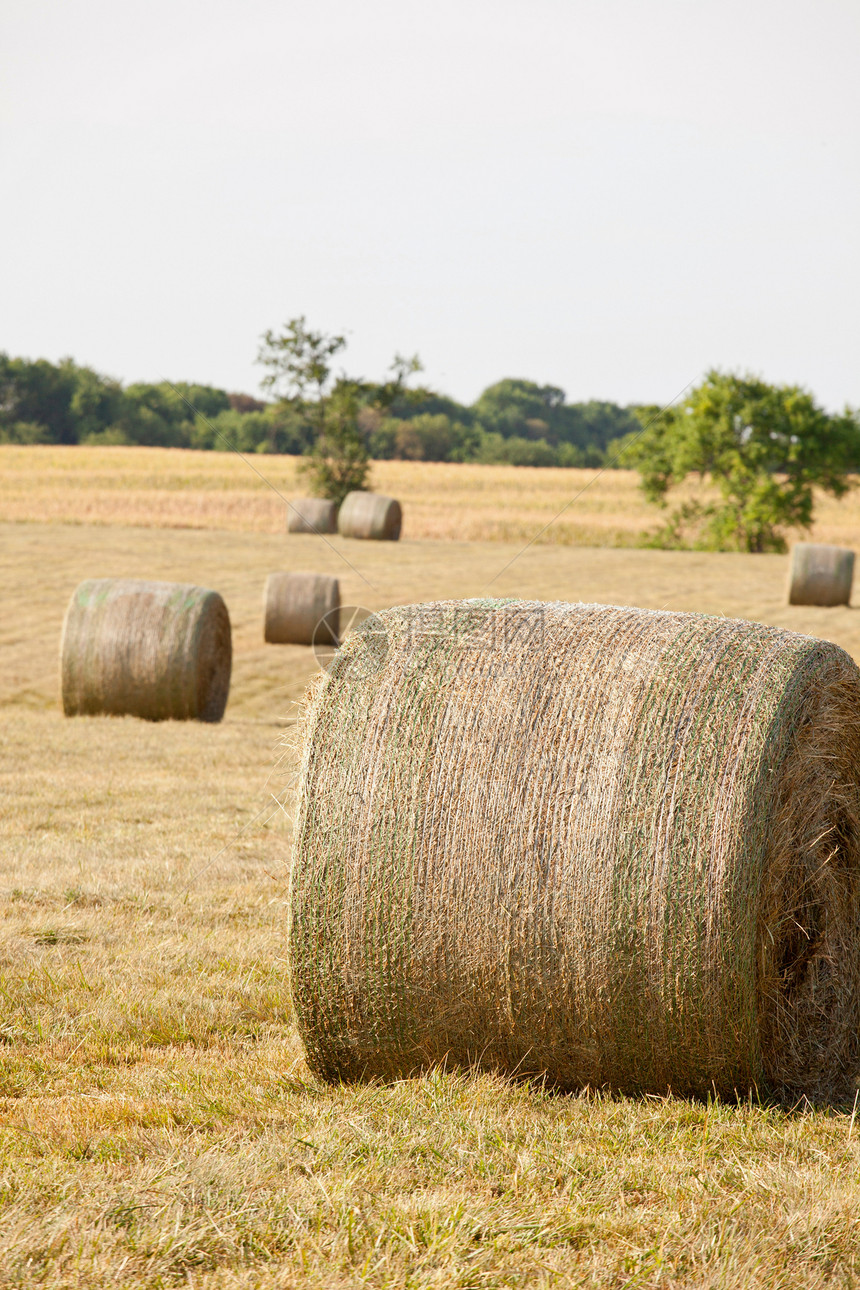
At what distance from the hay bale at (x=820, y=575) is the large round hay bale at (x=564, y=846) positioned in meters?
19.7

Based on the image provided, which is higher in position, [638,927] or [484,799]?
[484,799]

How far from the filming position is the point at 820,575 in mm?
22781

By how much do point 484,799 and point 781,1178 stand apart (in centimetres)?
129

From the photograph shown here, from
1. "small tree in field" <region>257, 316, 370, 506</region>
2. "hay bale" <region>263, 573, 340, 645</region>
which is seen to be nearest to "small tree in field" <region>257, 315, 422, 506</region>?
"small tree in field" <region>257, 316, 370, 506</region>

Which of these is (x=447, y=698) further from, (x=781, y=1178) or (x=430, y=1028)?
(x=781, y=1178)

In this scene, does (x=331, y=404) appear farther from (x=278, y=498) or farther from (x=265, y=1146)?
(x=265, y=1146)

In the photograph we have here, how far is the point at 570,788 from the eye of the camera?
144 inches

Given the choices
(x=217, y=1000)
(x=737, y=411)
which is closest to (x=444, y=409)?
(x=737, y=411)

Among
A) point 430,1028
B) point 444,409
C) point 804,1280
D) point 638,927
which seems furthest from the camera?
point 444,409

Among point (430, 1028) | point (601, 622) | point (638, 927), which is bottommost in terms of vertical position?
point (430, 1028)

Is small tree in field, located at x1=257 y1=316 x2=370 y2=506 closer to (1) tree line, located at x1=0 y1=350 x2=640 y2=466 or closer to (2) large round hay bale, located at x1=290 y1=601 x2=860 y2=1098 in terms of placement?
(1) tree line, located at x1=0 y1=350 x2=640 y2=466

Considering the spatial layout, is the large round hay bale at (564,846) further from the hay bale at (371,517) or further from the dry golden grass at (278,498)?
the dry golden grass at (278,498)

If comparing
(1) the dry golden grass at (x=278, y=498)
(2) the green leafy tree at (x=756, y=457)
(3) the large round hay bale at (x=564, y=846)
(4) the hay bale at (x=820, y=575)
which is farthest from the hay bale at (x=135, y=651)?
(2) the green leafy tree at (x=756, y=457)

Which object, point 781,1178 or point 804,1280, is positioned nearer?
point 804,1280
